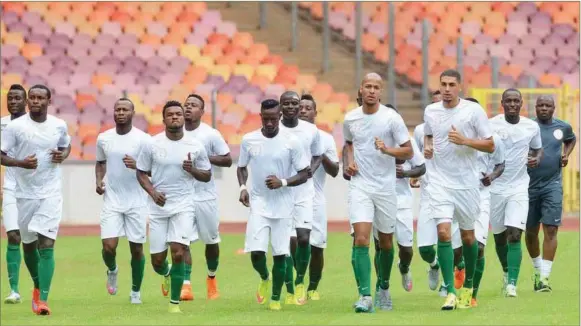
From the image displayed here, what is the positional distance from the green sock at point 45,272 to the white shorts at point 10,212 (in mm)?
1344

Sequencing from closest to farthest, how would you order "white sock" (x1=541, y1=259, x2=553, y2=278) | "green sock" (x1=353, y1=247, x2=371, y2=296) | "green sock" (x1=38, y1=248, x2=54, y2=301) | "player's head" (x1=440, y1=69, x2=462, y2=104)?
1. "green sock" (x1=353, y1=247, x2=371, y2=296)
2. "player's head" (x1=440, y1=69, x2=462, y2=104)
3. "green sock" (x1=38, y1=248, x2=54, y2=301)
4. "white sock" (x1=541, y1=259, x2=553, y2=278)

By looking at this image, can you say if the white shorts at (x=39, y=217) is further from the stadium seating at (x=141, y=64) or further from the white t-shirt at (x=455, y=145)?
the stadium seating at (x=141, y=64)

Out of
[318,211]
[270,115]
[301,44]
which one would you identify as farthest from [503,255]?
[301,44]

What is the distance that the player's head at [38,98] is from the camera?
15.7 metres

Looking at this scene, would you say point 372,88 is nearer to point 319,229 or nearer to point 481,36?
point 319,229

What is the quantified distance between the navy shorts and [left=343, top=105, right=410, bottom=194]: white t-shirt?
11.0 ft

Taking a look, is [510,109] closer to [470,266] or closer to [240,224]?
[470,266]

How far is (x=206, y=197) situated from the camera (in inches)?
681

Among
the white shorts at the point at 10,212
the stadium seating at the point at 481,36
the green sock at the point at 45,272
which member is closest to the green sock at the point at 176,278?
the green sock at the point at 45,272

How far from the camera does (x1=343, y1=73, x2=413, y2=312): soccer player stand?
1472 centimetres

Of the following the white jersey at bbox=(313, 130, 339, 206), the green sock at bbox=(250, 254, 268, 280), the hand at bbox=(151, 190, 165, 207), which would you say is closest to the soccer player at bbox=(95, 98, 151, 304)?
the hand at bbox=(151, 190, 165, 207)

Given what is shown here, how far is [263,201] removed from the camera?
50.1 feet

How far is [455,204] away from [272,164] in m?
1.89

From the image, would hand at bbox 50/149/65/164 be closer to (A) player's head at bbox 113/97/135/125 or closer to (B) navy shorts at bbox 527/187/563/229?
(A) player's head at bbox 113/97/135/125
